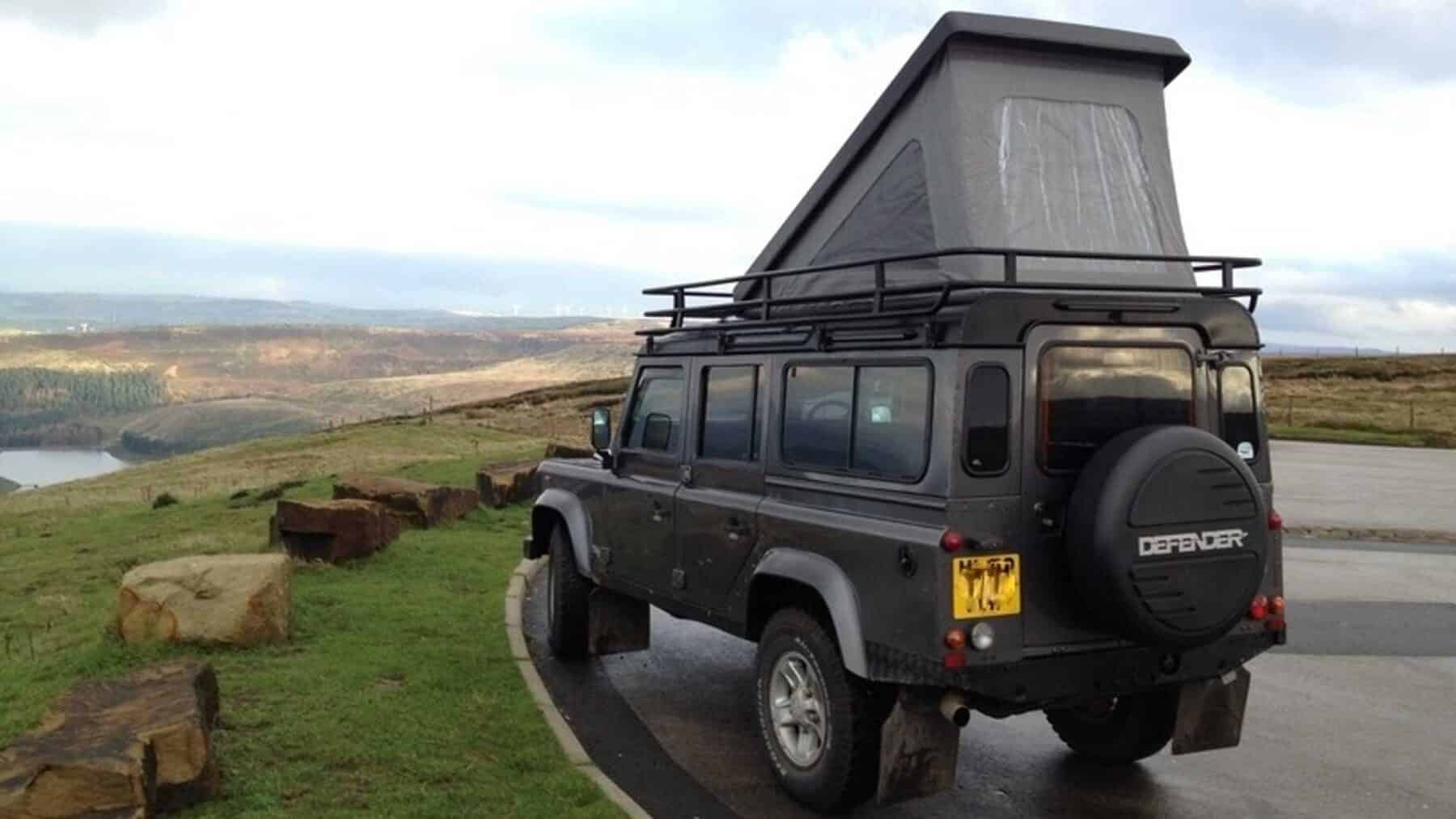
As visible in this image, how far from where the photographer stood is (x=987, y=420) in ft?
15.9

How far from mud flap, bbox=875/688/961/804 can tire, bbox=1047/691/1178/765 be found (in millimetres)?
1057

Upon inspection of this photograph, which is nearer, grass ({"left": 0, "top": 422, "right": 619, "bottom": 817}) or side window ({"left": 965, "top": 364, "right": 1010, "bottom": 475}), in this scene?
side window ({"left": 965, "top": 364, "right": 1010, "bottom": 475})

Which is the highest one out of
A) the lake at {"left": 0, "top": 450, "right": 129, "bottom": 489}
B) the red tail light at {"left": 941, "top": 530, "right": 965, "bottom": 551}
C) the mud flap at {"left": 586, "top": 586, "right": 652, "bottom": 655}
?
the red tail light at {"left": 941, "top": 530, "right": 965, "bottom": 551}

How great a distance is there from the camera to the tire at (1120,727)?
19.5ft

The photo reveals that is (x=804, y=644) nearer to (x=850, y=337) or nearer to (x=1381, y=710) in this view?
(x=850, y=337)

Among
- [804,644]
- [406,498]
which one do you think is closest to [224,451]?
[406,498]

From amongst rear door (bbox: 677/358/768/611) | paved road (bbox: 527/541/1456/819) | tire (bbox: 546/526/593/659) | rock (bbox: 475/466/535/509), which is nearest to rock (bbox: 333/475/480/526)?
rock (bbox: 475/466/535/509)

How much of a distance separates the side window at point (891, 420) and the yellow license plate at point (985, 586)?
462 millimetres

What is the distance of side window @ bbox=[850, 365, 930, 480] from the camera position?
16.5 feet

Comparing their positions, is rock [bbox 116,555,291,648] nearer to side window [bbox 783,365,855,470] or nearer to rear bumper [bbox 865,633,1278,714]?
side window [bbox 783,365,855,470]

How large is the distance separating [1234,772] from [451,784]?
13.1ft

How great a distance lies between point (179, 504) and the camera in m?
19.0

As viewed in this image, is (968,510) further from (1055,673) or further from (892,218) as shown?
(892,218)

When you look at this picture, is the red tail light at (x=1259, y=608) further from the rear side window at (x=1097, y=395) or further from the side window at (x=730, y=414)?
the side window at (x=730, y=414)
